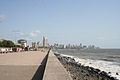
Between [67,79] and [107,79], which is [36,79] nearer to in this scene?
[67,79]

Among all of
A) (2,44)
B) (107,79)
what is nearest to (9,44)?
(2,44)

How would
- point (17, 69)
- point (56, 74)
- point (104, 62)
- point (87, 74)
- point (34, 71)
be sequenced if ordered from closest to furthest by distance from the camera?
point (56, 74)
point (34, 71)
point (87, 74)
point (17, 69)
point (104, 62)

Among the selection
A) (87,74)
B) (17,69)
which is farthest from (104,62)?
(17,69)

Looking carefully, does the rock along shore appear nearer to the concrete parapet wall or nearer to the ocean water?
the ocean water

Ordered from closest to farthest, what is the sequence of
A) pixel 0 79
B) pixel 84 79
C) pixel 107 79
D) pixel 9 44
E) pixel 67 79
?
pixel 67 79 < pixel 0 79 < pixel 84 79 < pixel 107 79 < pixel 9 44

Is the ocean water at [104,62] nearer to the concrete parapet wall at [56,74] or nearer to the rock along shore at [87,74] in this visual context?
the rock along shore at [87,74]

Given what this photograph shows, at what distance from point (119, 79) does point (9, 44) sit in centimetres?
9752

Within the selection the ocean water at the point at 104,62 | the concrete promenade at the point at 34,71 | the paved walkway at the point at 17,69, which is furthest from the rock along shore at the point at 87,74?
the paved walkway at the point at 17,69

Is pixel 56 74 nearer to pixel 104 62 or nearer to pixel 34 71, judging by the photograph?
Result: pixel 34 71

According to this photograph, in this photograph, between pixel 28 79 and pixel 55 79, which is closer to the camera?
pixel 55 79

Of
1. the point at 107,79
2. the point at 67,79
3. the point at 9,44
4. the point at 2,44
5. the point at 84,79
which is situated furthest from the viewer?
the point at 9,44

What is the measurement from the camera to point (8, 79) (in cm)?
1354

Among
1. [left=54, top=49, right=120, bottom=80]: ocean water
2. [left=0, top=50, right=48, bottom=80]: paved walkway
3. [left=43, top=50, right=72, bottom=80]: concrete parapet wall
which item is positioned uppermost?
[left=43, top=50, right=72, bottom=80]: concrete parapet wall

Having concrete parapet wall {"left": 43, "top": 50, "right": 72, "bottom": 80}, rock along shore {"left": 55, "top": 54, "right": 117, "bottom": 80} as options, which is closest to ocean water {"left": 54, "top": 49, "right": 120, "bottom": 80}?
rock along shore {"left": 55, "top": 54, "right": 117, "bottom": 80}
